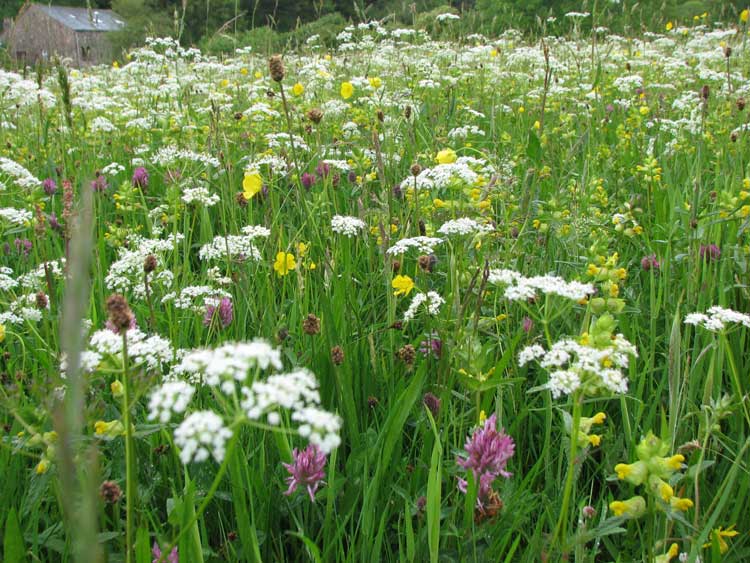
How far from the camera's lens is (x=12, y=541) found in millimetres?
1079

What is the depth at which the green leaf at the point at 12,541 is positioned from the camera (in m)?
1.07

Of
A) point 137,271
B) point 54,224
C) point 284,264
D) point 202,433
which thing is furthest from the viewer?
point 54,224

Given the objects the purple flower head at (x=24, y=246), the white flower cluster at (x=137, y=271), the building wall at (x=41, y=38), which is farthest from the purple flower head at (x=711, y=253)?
the building wall at (x=41, y=38)

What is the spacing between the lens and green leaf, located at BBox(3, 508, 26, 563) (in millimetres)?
1071

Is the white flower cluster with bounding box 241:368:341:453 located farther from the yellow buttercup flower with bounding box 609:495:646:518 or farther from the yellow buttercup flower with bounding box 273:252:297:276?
the yellow buttercup flower with bounding box 273:252:297:276

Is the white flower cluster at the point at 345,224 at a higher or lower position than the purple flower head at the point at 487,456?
higher

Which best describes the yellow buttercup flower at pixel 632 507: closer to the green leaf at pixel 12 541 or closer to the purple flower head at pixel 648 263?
the green leaf at pixel 12 541

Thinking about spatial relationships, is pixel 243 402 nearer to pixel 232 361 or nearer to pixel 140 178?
pixel 232 361

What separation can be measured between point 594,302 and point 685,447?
0.34 meters

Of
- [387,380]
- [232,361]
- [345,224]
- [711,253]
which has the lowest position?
[387,380]

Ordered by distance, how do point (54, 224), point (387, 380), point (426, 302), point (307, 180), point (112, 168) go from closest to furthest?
1. point (426, 302)
2. point (387, 380)
3. point (54, 224)
4. point (307, 180)
5. point (112, 168)

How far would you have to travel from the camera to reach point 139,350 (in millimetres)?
1120

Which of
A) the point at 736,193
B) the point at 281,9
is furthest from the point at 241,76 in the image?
the point at 281,9

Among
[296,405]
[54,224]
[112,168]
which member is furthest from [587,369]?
[112,168]
